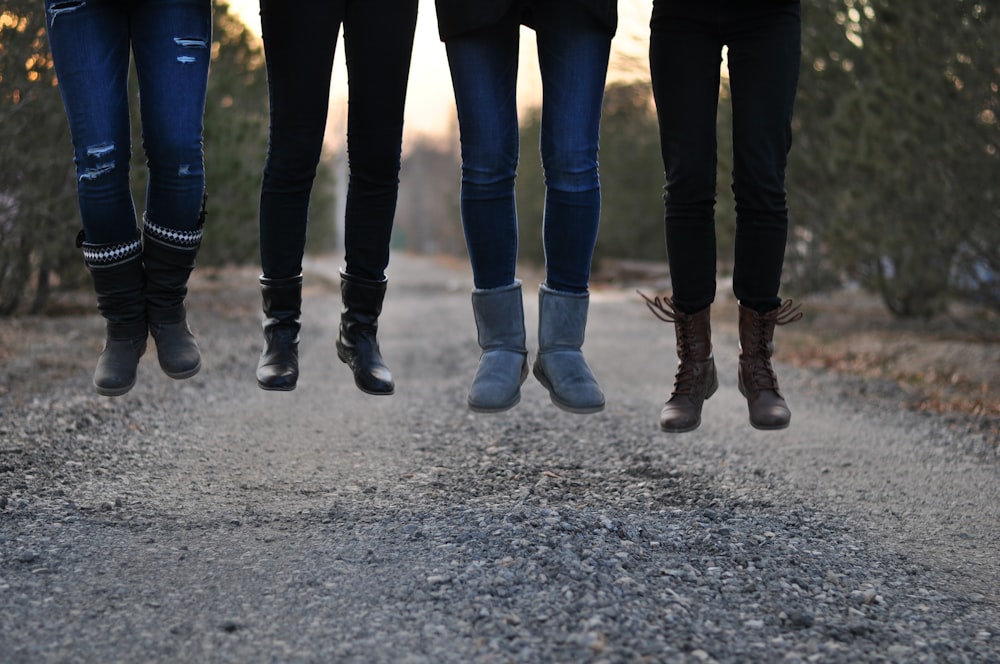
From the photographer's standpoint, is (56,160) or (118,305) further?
(56,160)

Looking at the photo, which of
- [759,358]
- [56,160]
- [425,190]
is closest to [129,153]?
[759,358]

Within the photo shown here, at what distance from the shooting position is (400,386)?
728cm

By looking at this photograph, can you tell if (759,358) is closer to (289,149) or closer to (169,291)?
(289,149)

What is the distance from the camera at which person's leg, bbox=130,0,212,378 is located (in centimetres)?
341

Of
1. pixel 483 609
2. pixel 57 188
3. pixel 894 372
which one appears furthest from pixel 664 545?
pixel 57 188

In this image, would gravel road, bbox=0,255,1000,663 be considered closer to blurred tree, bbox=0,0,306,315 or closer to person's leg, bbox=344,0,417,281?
person's leg, bbox=344,0,417,281

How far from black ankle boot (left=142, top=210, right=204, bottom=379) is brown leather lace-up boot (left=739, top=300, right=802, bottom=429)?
77.5 inches

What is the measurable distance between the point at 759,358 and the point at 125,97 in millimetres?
2452

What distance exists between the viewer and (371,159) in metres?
3.56

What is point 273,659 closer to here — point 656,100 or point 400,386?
point 656,100

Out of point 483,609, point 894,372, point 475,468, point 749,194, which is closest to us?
point 483,609

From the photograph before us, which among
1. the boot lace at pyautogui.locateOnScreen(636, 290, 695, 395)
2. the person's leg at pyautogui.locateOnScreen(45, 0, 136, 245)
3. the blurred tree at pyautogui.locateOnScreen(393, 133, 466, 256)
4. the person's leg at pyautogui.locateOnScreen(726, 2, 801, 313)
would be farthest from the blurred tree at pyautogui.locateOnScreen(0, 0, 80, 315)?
the blurred tree at pyautogui.locateOnScreen(393, 133, 466, 256)

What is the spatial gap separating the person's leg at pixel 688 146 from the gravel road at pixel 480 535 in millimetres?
658

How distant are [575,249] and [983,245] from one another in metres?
6.69
